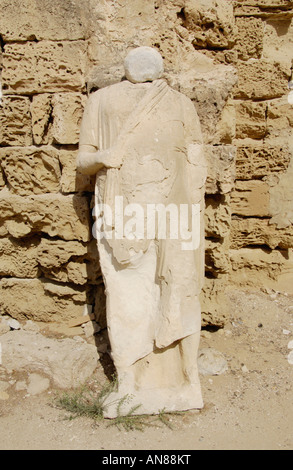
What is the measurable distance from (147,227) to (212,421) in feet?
4.46

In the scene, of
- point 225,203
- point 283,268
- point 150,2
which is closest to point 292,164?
point 283,268

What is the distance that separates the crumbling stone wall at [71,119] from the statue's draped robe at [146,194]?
44cm

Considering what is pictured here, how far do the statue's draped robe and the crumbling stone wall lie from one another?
0.44m

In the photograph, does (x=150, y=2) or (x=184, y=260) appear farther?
(x=150, y=2)

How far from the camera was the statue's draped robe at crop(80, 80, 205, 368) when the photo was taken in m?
3.04

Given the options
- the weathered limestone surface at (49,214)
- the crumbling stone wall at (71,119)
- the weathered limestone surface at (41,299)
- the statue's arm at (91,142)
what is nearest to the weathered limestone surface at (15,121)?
the crumbling stone wall at (71,119)

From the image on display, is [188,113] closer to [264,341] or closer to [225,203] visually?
[225,203]

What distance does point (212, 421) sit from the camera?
3045 millimetres

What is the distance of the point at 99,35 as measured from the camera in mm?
3545

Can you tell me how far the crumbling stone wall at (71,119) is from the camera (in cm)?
352

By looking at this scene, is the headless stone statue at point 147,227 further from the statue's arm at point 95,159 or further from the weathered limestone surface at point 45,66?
the weathered limestone surface at point 45,66

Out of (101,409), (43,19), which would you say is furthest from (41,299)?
(43,19)

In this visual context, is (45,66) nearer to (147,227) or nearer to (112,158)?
(112,158)

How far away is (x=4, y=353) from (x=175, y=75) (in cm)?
251
